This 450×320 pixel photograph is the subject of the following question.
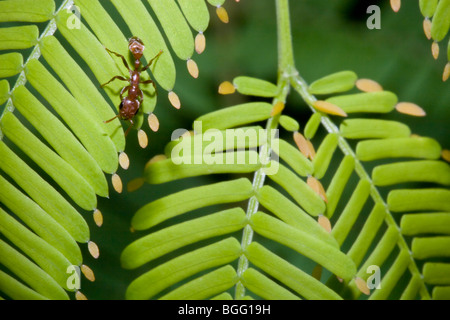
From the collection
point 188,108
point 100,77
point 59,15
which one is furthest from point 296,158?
point 188,108

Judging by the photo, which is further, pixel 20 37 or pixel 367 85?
pixel 367 85

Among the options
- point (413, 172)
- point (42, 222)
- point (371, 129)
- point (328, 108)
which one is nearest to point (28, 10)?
point (42, 222)

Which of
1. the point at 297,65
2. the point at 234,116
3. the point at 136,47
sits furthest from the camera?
the point at 297,65

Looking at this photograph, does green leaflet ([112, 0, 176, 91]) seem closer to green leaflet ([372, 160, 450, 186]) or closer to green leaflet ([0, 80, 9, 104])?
green leaflet ([0, 80, 9, 104])

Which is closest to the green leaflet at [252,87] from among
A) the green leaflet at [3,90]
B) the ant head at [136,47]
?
the ant head at [136,47]

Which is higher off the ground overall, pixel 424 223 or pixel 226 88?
pixel 226 88

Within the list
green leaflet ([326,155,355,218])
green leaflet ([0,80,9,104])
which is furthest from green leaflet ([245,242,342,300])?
green leaflet ([0,80,9,104])

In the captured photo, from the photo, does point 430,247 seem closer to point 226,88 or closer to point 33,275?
point 226,88

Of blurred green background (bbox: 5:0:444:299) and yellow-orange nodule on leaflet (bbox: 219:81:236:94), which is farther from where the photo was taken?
blurred green background (bbox: 5:0:444:299)
